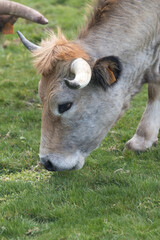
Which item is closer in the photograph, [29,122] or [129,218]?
[129,218]

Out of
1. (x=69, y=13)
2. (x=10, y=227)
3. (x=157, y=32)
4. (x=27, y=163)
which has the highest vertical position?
(x=157, y=32)

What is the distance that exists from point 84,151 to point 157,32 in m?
1.73

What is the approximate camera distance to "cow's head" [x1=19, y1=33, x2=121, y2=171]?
5520 millimetres

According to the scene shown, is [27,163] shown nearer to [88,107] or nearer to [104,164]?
[104,164]

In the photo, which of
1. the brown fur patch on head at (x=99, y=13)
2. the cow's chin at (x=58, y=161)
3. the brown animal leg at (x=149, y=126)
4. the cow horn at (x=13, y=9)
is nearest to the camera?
the cow's chin at (x=58, y=161)

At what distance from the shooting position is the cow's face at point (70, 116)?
5.53m

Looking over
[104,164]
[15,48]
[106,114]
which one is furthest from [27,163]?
[15,48]

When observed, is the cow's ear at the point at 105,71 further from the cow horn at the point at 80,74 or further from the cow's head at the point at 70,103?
the cow horn at the point at 80,74

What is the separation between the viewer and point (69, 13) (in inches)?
566

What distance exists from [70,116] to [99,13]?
1.33m

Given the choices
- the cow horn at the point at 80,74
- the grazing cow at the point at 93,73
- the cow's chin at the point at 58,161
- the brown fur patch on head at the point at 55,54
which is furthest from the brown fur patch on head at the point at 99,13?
the cow's chin at the point at 58,161

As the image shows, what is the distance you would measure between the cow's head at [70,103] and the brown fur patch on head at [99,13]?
1.17 feet

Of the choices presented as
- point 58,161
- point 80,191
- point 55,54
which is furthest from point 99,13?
point 80,191

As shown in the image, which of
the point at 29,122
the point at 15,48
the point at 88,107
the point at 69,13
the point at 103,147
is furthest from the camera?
the point at 69,13
